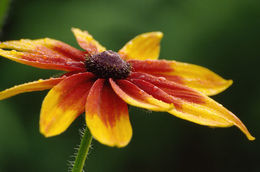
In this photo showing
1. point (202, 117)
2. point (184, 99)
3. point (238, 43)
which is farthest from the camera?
point (238, 43)

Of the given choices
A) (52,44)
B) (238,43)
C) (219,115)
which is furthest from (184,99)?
(238,43)

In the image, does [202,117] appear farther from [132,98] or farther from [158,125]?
[158,125]

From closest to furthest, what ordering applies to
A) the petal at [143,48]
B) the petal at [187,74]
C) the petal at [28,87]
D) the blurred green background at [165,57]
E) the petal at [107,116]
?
the petal at [107,116] < the petal at [28,87] < the petal at [187,74] < the petal at [143,48] < the blurred green background at [165,57]

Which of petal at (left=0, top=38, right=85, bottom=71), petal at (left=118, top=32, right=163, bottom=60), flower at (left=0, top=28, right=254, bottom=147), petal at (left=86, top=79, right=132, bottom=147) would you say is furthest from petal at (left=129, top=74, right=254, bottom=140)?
petal at (left=118, top=32, right=163, bottom=60)

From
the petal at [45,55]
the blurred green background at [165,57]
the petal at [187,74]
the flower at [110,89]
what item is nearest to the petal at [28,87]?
the flower at [110,89]

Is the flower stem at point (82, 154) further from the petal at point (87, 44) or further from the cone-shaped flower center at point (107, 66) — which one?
the petal at point (87, 44)

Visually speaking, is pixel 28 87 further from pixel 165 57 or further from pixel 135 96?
pixel 165 57
